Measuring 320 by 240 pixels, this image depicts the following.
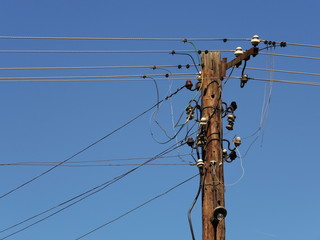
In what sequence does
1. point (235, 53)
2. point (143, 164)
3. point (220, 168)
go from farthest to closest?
point (143, 164)
point (235, 53)
point (220, 168)

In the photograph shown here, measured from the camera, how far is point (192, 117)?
1205 centimetres

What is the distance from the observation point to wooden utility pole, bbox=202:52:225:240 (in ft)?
34.3

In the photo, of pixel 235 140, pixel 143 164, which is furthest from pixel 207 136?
pixel 143 164

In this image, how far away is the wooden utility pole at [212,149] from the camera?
10445 millimetres

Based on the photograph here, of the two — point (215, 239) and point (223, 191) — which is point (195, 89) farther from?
point (215, 239)

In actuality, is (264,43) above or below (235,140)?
above

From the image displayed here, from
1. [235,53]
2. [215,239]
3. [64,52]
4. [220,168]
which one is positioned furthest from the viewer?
[64,52]

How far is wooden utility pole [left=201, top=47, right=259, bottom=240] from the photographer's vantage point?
10.4 m

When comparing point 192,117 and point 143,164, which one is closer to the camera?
point 192,117

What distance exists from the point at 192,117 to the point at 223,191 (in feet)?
6.13

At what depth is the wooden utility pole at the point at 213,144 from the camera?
1044 centimetres

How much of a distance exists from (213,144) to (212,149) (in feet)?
0.33

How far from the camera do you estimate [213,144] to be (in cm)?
1125

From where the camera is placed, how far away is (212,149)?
11203 mm
